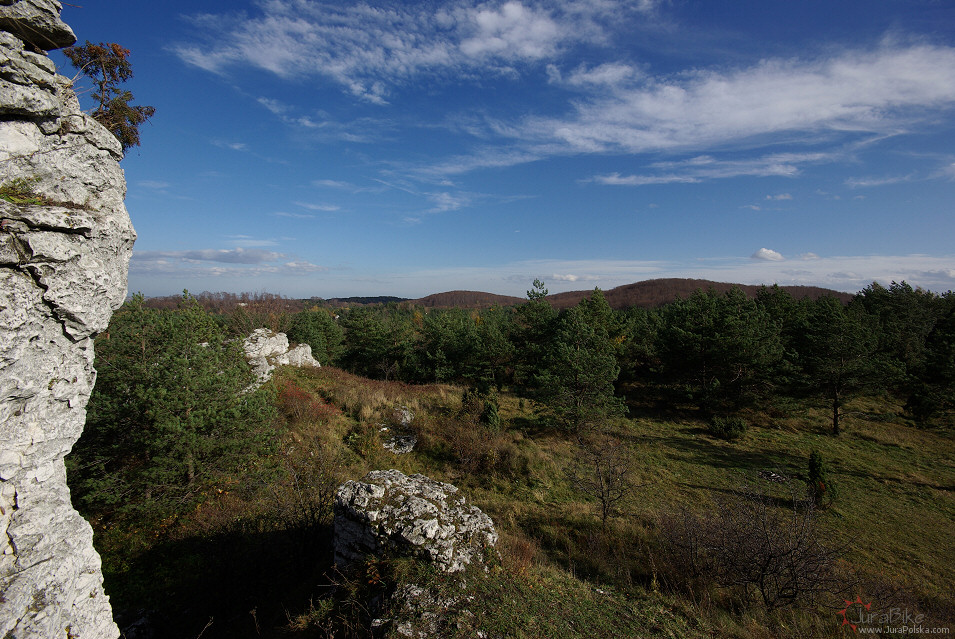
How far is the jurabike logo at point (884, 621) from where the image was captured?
5.23 metres

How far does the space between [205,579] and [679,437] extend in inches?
778

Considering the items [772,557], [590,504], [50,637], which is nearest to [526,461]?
[590,504]

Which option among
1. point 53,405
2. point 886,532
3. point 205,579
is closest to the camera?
point 53,405

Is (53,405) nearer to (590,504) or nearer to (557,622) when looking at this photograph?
(557,622)

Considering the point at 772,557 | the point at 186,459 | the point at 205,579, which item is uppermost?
the point at 186,459

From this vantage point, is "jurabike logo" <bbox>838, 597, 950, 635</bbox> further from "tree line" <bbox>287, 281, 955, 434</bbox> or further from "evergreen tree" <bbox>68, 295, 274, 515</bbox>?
"evergreen tree" <bbox>68, 295, 274, 515</bbox>

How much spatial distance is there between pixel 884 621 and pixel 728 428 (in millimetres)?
14366

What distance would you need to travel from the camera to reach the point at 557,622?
486 centimetres

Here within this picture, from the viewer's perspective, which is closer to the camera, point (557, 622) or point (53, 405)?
point (53, 405)

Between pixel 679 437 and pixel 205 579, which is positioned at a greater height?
pixel 205 579

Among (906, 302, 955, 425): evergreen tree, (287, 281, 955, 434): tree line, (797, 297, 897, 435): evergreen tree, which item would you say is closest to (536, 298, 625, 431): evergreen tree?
(287, 281, 955, 434): tree line

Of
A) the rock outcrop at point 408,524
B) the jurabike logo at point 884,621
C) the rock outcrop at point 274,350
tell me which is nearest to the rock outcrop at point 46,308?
the rock outcrop at point 408,524

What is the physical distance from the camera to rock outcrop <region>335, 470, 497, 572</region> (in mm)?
5410

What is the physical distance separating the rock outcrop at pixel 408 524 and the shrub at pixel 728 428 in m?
17.7
